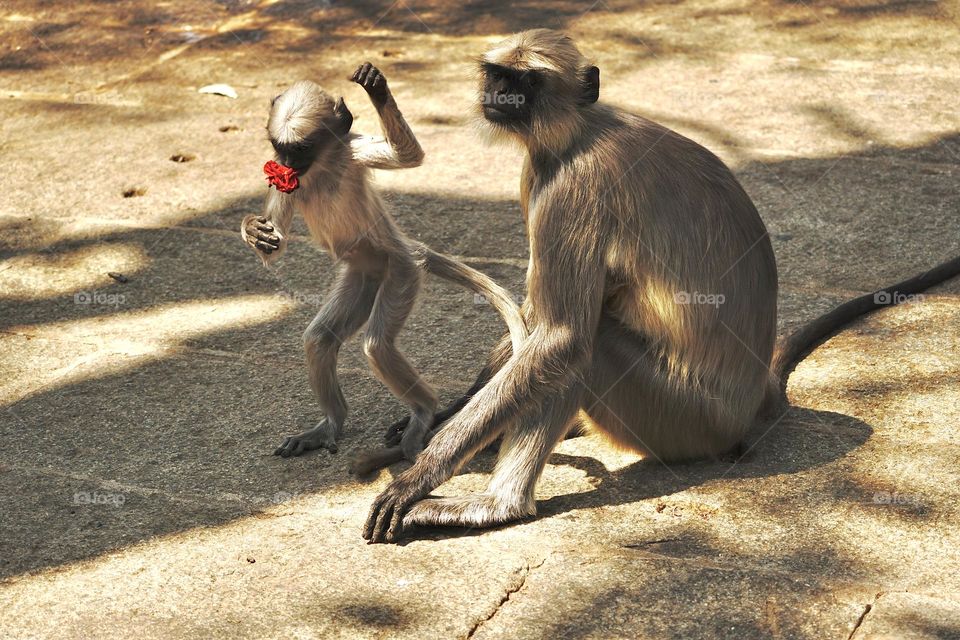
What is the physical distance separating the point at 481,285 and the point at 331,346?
544mm

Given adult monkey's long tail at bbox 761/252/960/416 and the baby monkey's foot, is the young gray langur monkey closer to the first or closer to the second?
the baby monkey's foot

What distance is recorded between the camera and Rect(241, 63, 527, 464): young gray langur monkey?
3750 millimetres

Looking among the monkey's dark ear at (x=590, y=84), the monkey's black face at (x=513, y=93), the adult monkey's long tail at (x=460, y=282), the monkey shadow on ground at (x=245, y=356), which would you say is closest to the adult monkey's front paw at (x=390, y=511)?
the monkey shadow on ground at (x=245, y=356)

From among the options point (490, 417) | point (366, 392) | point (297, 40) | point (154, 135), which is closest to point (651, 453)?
point (490, 417)

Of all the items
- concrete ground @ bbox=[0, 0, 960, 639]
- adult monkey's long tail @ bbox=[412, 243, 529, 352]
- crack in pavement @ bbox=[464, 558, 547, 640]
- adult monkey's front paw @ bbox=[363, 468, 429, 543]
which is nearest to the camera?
crack in pavement @ bbox=[464, 558, 547, 640]

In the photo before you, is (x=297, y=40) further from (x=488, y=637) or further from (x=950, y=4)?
(x=488, y=637)

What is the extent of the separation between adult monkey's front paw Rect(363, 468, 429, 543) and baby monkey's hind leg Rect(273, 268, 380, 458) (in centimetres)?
62

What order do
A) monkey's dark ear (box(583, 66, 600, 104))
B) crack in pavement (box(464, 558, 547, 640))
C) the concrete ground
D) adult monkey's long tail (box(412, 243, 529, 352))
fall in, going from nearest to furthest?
crack in pavement (box(464, 558, 547, 640)) → the concrete ground → monkey's dark ear (box(583, 66, 600, 104)) → adult monkey's long tail (box(412, 243, 529, 352))

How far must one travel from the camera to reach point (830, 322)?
452 centimetres

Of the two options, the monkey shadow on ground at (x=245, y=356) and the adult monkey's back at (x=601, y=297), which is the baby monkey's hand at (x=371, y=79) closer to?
the adult monkey's back at (x=601, y=297)

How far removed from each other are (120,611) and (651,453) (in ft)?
5.32

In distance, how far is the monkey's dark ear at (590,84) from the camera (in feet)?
11.6

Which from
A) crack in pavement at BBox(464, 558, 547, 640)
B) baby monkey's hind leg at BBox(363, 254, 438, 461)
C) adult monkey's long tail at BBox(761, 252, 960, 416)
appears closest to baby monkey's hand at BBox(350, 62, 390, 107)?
baby monkey's hind leg at BBox(363, 254, 438, 461)

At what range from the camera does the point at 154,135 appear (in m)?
7.25
